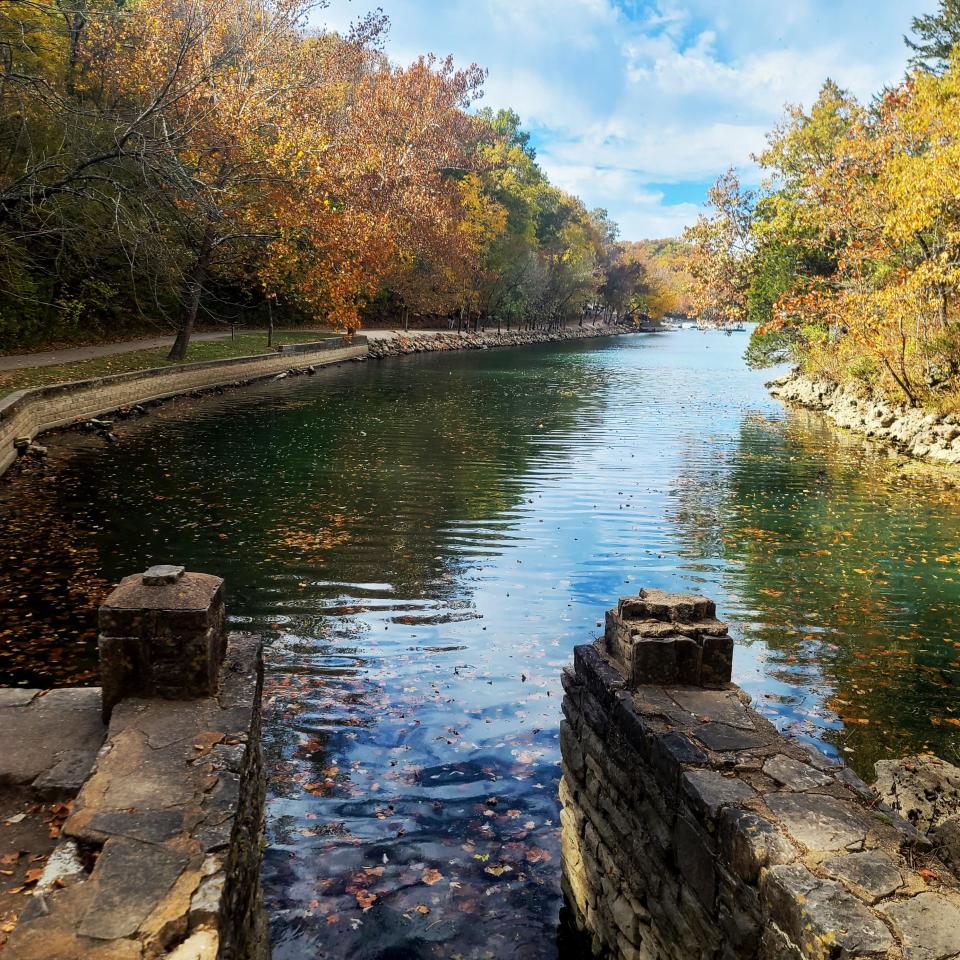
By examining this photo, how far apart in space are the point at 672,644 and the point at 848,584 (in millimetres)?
8629

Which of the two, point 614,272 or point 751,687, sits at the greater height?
point 614,272

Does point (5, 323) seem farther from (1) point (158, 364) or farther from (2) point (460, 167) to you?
(2) point (460, 167)

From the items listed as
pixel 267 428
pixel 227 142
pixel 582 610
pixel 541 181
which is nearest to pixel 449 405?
pixel 267 428

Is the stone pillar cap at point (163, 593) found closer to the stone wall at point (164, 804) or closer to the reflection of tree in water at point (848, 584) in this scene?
the stone wall at point (164, 804)

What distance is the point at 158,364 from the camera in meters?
30.7

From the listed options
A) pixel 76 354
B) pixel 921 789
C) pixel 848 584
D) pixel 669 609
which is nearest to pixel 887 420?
pixel 848 584

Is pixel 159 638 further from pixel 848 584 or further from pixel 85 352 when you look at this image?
pixel 85 352

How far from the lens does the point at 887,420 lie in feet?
90.5

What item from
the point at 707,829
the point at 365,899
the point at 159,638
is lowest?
the point at 365,899

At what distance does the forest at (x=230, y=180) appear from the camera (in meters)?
16.6

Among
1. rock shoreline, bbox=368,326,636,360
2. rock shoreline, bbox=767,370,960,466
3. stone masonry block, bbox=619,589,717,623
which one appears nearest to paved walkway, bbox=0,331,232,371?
rock shoreline, bbox=368,326,636,360

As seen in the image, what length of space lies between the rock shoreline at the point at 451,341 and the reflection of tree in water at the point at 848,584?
1389 inches

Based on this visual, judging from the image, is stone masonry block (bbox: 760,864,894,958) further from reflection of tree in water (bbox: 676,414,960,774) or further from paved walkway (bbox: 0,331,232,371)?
paved walkway (bbox: 0,331,232,371)

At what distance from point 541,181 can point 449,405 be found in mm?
63389
